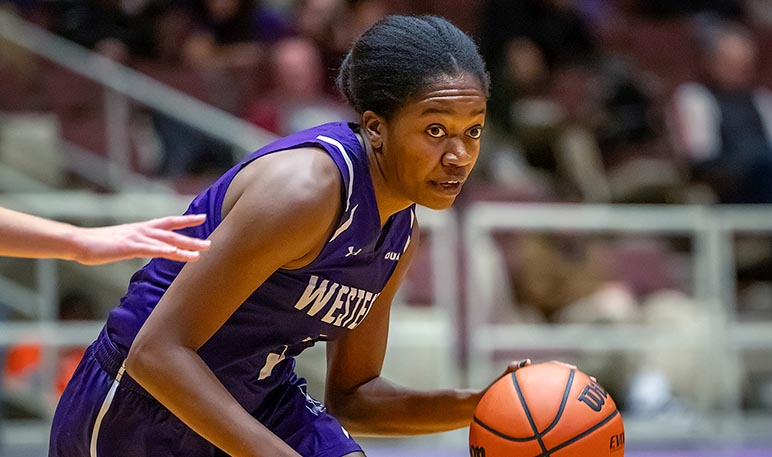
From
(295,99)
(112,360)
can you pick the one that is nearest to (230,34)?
(295,99)

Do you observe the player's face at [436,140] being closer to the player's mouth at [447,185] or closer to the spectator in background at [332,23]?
the player's mouth at [447,185]

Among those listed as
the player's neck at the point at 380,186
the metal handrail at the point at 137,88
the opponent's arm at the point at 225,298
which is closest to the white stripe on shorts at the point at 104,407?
the opponent's arm at the point at 225,298

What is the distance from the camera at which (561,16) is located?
31.6ft

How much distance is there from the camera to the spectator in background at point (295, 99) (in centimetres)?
788

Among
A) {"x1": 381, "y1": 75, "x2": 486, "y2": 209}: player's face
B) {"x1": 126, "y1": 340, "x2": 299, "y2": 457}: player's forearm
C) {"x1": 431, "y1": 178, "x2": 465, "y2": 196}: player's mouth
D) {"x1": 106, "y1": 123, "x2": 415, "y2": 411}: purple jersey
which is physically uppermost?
{"x1": 381, "y1": 75, "x2": 486, "y2": 209}: player's face

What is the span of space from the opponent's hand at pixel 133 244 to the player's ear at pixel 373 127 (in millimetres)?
507

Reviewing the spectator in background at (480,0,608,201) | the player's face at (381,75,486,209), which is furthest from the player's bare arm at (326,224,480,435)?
the spectator in background at (480,0,608,201)

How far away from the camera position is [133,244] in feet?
8.32

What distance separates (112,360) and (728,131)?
21.4 ft

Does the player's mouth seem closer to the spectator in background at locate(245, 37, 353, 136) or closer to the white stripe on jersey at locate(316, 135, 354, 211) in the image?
the white stripe on jersey at locate(316, 135, 354, 211)

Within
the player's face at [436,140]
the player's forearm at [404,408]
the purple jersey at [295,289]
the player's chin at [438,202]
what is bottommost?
the player's forearm at [404,408]

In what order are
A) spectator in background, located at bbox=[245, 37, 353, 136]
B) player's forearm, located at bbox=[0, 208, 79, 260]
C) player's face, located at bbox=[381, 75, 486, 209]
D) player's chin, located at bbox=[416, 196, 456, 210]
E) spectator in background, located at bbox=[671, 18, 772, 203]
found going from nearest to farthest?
1. player's forearm, located at bbox=[0, 208, 79, 260]
2. player's face, located at bbox=[381, 75, 486, 209]
3. player's chin, located at bbox=[416, 196, 456, 210]
4. spectator in background, located at bbox=[245, 37, 353, 136]
5. spectator in background, located at bbox=[671, 18, 772, 203]

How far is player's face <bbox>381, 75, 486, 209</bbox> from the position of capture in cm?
276

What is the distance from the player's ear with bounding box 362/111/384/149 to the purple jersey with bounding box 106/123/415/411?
3 cm
